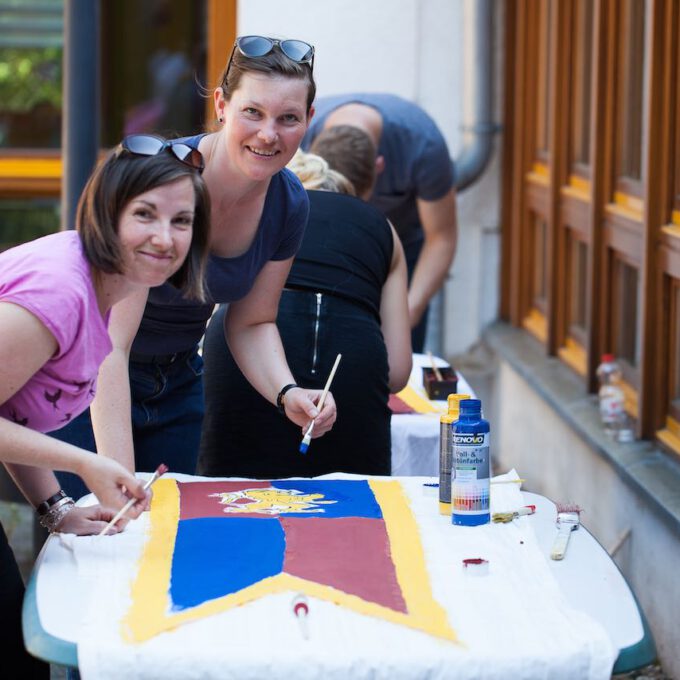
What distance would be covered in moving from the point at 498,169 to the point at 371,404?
3.92 metres

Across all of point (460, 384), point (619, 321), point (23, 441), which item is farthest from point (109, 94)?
point (23, 441)

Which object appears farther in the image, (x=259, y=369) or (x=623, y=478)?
(x=623, y=478)

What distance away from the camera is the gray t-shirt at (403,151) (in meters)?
4.82

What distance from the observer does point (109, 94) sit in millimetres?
11594

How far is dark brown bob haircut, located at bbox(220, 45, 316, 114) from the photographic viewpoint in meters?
2.78

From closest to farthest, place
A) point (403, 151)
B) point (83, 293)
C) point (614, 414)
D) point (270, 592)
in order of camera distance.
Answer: point (270, 592) < point (83, 293) < point (614, 414) < point (403, 151)

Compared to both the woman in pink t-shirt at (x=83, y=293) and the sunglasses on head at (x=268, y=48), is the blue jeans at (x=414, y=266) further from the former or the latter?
the woman in pink t-shirt at (x=83, y=293)

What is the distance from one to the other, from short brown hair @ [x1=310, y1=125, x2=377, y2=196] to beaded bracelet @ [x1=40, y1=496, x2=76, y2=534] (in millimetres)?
1579

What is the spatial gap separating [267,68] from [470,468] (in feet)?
2.99

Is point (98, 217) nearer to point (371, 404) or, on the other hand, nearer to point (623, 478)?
point (371, 404)

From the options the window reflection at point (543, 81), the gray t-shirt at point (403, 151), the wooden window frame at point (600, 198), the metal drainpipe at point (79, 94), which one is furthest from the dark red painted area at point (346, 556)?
the window reflection at point (543, 81)

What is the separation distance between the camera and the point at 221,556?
7.63ft

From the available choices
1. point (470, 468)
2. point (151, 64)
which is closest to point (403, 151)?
point (470, 468)

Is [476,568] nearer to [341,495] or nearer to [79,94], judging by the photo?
[341,495]
